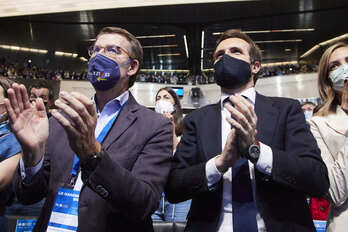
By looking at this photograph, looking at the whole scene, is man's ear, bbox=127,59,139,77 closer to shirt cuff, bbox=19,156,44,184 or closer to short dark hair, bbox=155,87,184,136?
shirt cuff, bbox=19,156,44,184

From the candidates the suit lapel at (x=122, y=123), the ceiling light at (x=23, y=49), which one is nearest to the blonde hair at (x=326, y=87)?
the suit lapel at (x=122, y=123)

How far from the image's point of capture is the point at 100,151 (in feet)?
3.44

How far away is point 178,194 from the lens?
1.41 m

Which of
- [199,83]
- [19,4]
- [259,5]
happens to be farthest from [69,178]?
[199,83]

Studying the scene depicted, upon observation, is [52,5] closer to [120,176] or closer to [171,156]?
[171,156]

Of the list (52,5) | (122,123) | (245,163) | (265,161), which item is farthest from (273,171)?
(52,5)

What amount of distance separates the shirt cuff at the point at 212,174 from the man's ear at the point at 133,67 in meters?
0.72

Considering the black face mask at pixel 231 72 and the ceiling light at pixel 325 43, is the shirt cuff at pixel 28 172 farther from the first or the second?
the ceiling light at pixel 325 43

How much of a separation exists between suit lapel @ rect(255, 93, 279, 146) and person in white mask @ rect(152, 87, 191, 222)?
1.41 m

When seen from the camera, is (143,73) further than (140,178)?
Yes

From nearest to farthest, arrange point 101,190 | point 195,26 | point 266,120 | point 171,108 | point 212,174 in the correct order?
point 101,190 < point 212,174 < point 266,120 < point 171,108 < point 195,26

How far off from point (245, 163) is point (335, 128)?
2.08 feet

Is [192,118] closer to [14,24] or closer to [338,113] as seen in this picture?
[338,113]

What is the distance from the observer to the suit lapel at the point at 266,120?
1.38 m
